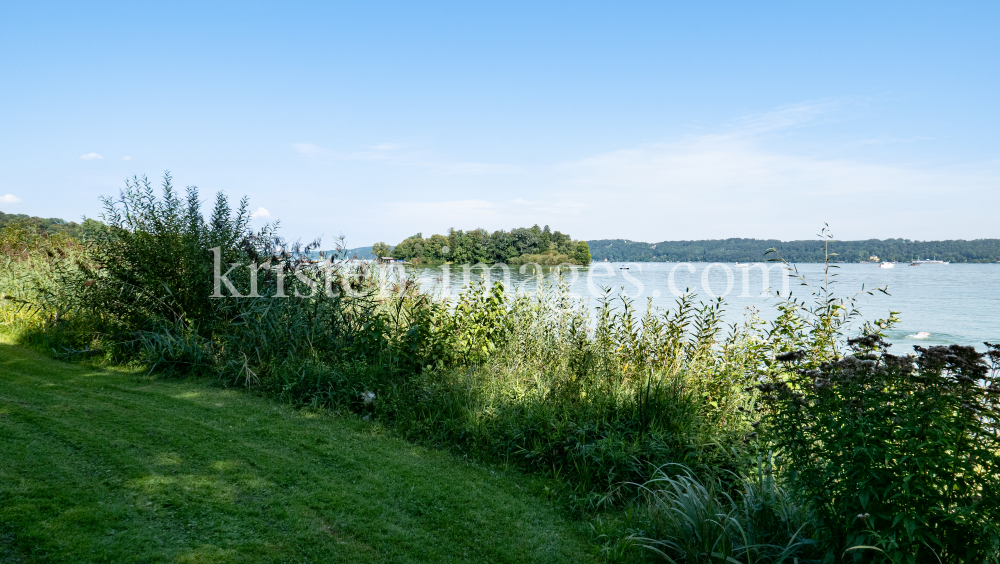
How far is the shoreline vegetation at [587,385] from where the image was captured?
2.28m

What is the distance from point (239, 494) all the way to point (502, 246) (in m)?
16.6

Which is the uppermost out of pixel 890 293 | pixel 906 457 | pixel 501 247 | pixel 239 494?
pixel 501 247

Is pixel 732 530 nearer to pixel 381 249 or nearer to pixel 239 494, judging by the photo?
pixel 239 494

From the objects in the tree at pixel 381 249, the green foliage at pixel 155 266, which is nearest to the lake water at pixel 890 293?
the tree at pixel 381 249

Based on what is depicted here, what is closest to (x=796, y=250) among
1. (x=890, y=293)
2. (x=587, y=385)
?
(x=890, y=293)

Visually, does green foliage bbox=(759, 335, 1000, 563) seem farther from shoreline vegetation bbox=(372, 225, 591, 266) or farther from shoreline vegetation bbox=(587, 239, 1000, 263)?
shoreline vegetation bbox=(372, 225, 591, 266)

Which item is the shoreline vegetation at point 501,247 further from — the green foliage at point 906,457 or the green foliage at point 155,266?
the green foliage at point 906,457

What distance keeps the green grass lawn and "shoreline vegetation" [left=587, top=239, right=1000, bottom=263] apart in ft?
13.3

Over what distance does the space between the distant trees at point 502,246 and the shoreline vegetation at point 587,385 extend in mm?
7595

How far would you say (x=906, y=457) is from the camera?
2.14 metres

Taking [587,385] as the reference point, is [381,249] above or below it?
above

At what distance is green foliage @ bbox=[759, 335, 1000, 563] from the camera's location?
2137 mm

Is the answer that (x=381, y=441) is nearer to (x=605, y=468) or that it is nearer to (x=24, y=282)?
(x=605, y=468)

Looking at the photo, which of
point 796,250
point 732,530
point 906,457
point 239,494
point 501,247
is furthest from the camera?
point 501,247
